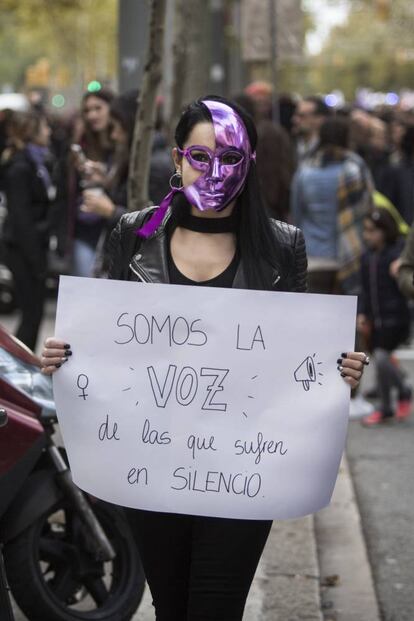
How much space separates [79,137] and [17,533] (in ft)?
13.8

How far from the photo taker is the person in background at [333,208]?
29.6ft

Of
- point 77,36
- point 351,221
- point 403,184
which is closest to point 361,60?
point 77,36

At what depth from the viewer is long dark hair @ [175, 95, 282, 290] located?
3557mm

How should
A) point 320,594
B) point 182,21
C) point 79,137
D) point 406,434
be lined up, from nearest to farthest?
point 320,594 → point 79,137 → point 406,434 → point 182,21

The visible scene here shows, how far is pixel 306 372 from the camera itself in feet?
11.4

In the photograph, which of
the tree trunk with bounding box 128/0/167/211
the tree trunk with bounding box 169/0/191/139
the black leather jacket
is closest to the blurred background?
the tree trunk with bounding box 169/0/191/139

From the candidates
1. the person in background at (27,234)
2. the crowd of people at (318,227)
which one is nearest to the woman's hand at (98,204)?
the crowd of people at (318,227)

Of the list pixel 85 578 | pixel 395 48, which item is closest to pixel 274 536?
pixel 85 578

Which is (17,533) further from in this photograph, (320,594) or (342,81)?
(342,81)

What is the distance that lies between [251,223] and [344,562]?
289cm

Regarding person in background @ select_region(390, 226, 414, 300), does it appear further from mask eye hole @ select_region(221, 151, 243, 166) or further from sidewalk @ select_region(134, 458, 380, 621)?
mask eye hole @ select_region(221, 151, 243, 166)

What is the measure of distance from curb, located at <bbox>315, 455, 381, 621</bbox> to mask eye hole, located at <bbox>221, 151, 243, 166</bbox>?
2.36 m

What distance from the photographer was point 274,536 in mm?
6270

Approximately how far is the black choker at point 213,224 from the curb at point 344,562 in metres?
2.22
